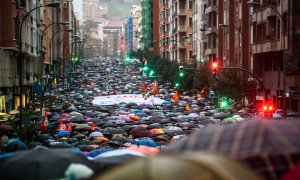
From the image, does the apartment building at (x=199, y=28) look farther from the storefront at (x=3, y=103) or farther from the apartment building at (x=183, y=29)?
the storefront at (x=3, y=103)

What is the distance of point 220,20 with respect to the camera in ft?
243

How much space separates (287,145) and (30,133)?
27.6 meters

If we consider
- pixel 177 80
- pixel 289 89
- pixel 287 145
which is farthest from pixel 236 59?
pixel 287 145

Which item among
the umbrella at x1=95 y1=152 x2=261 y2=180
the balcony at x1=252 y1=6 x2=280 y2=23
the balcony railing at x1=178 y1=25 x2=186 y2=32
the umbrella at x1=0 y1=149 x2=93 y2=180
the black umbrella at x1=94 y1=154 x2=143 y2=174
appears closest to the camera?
the umbrella at x1=95 y1=152 x2=261 y2=180

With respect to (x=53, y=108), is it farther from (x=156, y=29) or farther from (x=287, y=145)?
(x=156, y=29)

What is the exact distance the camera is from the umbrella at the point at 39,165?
774cm

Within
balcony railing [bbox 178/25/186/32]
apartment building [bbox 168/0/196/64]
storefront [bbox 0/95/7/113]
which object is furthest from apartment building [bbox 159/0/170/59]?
storefront [bbox 0/95/7/113]

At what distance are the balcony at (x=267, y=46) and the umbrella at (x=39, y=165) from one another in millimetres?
41720

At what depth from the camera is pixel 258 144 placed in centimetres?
467

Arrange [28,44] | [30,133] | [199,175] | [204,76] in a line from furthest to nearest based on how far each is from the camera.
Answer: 1. [204,76]
2. [28,44]
3. [30,133]
4. [199,175]

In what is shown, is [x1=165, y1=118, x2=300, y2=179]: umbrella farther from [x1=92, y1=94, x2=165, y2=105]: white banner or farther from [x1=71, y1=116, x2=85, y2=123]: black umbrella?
[x1=92, y1=94, x2=165, y2=105]: white banner

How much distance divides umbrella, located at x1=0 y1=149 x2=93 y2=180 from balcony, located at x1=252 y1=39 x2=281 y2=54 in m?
41.7

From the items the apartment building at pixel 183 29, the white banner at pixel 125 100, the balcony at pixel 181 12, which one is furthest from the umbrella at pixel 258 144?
the balcony at pixel 181 12

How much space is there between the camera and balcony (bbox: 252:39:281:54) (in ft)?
162
